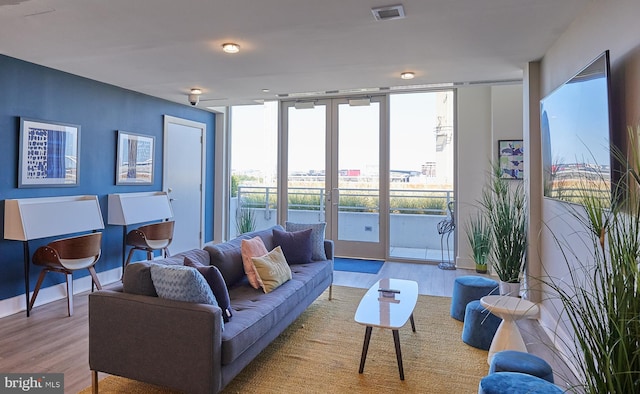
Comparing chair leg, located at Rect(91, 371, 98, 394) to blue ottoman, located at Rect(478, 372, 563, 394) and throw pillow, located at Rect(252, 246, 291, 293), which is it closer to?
throw pillow, located at Rect(252, 246, 291, 293)

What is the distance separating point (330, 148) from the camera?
20.7ft

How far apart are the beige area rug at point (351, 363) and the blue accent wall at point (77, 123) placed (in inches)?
85.8

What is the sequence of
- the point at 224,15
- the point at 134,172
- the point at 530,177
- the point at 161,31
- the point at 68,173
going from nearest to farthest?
the point at 224,15 → the point at 161,31 → the point at 530,177 → the point at 68,173 → the point at 134,172

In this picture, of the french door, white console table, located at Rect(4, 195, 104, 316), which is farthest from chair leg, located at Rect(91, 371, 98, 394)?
the french door

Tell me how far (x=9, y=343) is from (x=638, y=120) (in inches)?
174

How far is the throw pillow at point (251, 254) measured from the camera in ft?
9.98

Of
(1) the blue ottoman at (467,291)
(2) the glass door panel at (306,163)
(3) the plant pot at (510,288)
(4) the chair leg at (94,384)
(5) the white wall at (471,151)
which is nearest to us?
(4) the chair leg at (94,384)

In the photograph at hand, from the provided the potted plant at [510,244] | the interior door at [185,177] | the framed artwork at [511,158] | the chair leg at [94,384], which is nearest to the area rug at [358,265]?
the potted plant at [510,244]

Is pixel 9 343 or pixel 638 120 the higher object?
pixel 638 120

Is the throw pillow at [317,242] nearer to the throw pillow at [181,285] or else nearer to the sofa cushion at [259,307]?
the sofa cushion at [259,307]

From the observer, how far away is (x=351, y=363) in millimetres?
2656

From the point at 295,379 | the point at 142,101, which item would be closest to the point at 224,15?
the point at 295,379

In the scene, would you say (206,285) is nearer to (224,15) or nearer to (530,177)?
(224,15)

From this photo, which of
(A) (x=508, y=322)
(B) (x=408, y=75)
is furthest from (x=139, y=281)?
(B) (x=408, y=75)
